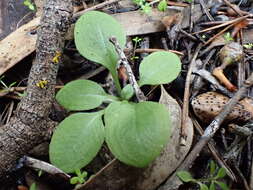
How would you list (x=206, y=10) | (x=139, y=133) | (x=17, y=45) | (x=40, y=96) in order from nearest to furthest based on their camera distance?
(x=139, y=133), (x=40, y=96), (x=17, y=45), (x=206, y=10)

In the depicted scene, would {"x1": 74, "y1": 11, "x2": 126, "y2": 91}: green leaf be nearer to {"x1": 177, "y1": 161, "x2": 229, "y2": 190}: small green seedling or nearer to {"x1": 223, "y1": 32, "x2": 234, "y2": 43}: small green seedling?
{"x1": 177, "y1": 161, "x2": 229, "y2": 190}: small green seedling

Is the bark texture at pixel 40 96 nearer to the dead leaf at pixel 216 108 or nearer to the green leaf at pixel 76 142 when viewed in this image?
the green leaf at pixel 76 142

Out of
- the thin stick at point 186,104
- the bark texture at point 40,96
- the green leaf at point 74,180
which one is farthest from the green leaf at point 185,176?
the bark texture at point 40,96

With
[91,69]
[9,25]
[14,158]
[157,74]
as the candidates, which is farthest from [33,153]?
[9,25]

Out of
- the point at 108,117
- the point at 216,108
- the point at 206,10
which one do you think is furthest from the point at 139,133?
the point at 206,10

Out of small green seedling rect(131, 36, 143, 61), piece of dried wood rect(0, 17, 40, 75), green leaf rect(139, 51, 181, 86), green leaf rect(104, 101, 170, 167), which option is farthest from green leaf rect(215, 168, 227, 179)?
piece of dried wood rect(0, 17, 40, 75)

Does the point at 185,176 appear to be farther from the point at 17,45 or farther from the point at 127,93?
the point at 17,45
